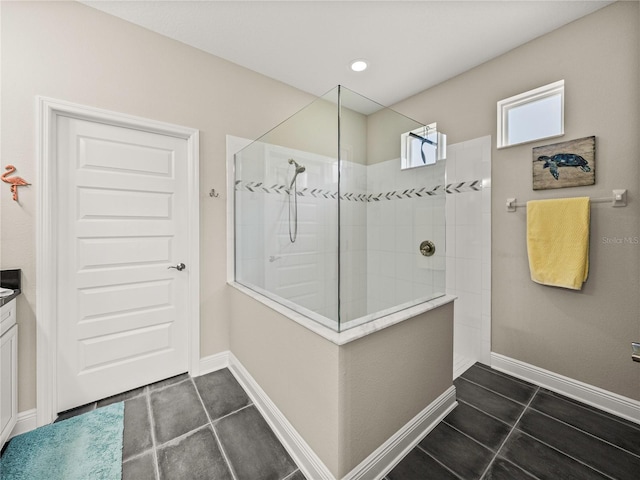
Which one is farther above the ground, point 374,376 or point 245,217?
point 245,217

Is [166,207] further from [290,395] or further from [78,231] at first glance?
[290,395]

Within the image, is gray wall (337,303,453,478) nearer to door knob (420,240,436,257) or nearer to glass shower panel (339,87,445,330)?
glass shower panel (339,87,445,330)

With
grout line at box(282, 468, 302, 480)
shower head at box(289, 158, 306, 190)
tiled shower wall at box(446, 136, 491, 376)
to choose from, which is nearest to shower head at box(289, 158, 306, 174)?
shower head at box(289, 158, 306, 190)

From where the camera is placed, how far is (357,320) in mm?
1339

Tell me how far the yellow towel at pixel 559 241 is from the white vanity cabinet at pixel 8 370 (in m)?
3.38

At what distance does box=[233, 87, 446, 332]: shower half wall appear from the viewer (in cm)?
158

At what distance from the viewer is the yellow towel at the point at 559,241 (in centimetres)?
177

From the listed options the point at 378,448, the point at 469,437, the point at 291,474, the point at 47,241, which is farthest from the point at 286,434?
the point at 47,241

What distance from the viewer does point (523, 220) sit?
2.10 m

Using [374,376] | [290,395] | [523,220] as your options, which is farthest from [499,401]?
[290,395]

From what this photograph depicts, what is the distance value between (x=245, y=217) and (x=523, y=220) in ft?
7.59

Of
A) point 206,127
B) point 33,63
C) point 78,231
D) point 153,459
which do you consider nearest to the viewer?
point 153,459

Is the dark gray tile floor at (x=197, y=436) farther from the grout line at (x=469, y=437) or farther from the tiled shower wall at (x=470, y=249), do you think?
the tiled shower wall at (x=470, y=249)

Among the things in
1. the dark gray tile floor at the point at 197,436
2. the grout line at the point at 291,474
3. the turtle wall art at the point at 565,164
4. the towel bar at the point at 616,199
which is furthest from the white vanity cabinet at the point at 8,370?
→ the towel bar at the point at 616,199
